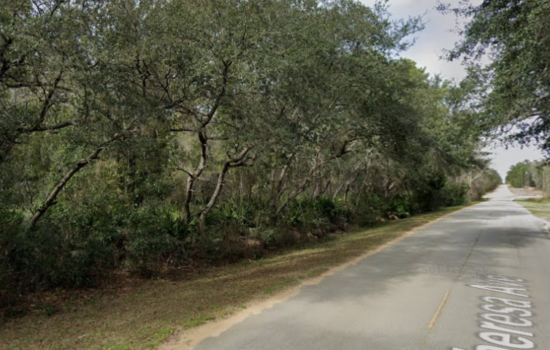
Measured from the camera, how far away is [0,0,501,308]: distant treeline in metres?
7.17

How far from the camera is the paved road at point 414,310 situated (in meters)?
4.68

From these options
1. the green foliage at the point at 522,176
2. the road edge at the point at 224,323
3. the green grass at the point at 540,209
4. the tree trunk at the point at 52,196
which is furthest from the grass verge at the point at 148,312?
the green foliage at the point at 522,176

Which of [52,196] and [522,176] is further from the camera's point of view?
[522,176]

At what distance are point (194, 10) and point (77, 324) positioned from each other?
702cm

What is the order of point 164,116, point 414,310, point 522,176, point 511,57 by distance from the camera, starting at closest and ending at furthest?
point 414,310 < point 164,116 < point 511,57 < point 522,176

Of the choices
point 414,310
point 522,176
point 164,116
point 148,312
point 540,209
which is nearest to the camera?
point 414,310

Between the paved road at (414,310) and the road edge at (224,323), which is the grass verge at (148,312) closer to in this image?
the road edge at (224,323)

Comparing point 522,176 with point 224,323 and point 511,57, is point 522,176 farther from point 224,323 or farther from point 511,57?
point 224,323

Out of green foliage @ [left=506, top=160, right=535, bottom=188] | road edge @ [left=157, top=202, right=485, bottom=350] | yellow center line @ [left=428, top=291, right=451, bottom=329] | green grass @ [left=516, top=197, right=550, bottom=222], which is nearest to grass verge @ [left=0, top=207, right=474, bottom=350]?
road edge @ [left=157, top=202, right=485, bottom=350]

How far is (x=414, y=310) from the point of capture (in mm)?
5844

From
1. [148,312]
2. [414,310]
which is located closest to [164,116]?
[148,312]

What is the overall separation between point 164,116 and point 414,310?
6.46m

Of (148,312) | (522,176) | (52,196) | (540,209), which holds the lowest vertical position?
(540,209)

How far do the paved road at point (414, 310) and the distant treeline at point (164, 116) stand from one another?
13.8 ft
